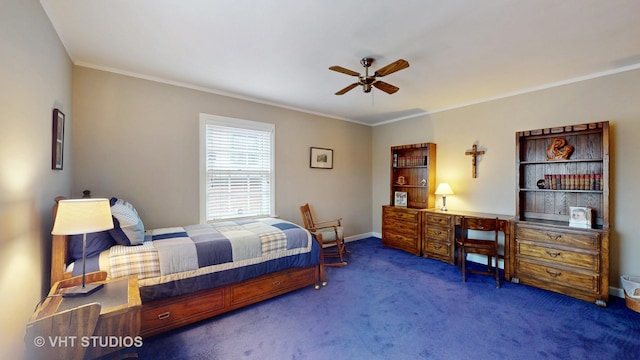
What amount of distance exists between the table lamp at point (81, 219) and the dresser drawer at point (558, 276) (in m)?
4.16

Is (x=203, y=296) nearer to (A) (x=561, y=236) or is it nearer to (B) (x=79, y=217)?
(B) (x=79, y=217)

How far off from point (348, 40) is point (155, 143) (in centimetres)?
258

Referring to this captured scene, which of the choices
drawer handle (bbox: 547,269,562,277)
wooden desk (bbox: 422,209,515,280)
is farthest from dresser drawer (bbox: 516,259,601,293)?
wooden desk (bbox: 422,209,515,280)

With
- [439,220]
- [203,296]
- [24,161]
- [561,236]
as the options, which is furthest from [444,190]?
[24,161]

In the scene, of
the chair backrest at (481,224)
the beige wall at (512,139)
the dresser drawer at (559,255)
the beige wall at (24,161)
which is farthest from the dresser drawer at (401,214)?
the beige wall at (24,161)

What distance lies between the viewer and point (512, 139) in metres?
3.62

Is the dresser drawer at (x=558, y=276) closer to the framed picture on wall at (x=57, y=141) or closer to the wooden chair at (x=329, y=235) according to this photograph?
the wooden chair at (x=329, y=235)

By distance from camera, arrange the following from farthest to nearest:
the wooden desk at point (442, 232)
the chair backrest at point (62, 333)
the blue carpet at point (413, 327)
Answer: the wooden desk at point (442, 232) → the blue carpet at point (413, 327) → the chair backrest at point (62, 333)

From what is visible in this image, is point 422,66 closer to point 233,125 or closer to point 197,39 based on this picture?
point 197,39

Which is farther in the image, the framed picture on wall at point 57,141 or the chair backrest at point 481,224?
the chair backrest at point 481,224

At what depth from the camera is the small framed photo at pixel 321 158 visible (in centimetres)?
463

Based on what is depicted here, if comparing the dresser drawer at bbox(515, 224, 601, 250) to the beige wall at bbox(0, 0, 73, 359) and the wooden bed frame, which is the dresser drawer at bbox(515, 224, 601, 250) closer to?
the wooden bed frame

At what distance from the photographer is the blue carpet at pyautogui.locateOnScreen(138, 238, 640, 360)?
1932 millimetres

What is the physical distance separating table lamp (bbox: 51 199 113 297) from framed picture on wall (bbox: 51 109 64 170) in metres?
0.85
